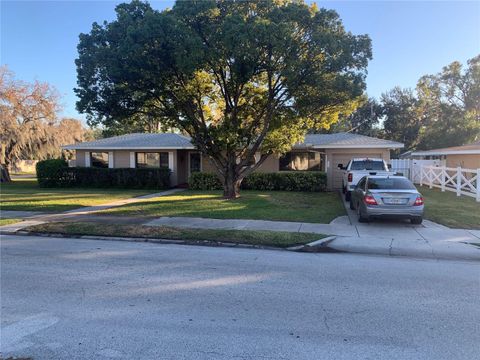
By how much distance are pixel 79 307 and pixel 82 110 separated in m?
11.8

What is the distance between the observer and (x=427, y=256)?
7609mm

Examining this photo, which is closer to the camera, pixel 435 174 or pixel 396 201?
pixel 396 201

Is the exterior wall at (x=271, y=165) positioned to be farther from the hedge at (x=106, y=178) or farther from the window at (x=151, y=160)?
the window at (x=151, y=160)

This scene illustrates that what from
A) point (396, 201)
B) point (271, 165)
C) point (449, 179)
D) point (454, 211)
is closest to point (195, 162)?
point (271, 165)

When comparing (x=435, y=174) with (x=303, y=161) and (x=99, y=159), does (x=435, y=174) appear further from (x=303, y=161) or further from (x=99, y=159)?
(x=99, y=159)

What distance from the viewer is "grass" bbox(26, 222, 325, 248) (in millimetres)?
8609

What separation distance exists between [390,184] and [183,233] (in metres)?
6.34

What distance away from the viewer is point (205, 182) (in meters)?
21.3

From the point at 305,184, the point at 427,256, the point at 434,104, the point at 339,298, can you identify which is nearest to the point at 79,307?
the point at 339,298

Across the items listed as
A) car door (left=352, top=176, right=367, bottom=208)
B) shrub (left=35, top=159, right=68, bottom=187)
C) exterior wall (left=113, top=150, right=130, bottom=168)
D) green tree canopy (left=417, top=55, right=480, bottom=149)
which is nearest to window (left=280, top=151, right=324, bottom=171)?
car door (left=352, top=176, right=367, bottom=208)

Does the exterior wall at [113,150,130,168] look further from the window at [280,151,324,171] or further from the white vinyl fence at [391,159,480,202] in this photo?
the white vinyl fence at [391,159,480,202]

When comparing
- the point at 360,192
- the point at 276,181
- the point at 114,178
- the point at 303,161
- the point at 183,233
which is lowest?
the point at 183,233

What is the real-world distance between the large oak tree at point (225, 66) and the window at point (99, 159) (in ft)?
32.2

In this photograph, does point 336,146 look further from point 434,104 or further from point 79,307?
point 434,104
